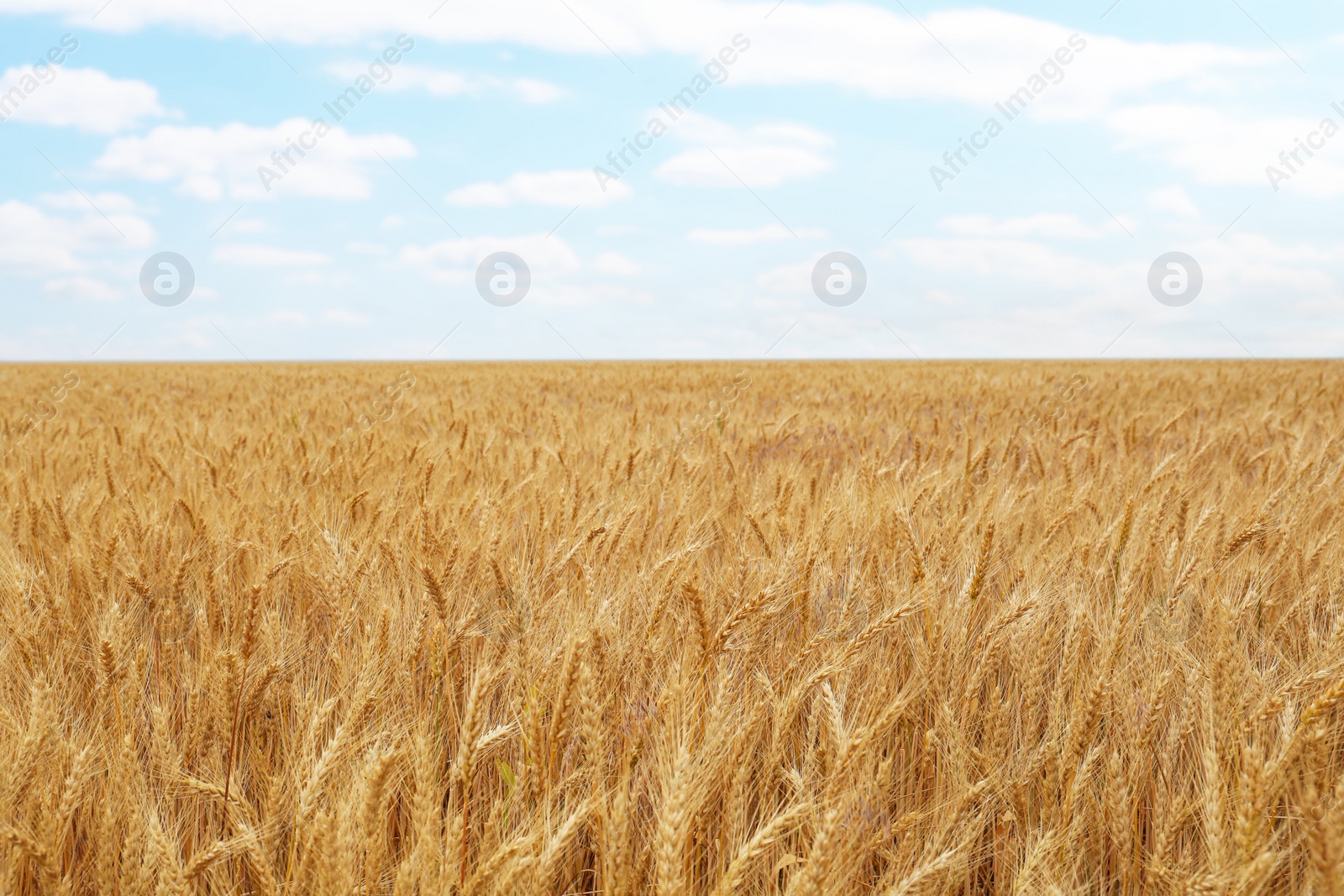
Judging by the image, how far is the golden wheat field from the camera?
3.45 feet

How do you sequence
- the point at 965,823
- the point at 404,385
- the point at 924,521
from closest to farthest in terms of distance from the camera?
the point at 965,823 < the point at 924,521 < the point at 404,385

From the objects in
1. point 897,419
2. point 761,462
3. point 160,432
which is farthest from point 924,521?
point 160,432

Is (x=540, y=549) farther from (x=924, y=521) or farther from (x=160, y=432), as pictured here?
(x=160, y=432)

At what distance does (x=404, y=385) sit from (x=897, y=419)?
6.46m

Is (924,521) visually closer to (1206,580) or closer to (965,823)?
(1206,580)

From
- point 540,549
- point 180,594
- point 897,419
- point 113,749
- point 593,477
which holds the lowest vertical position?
point 113,749

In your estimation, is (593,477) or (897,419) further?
(897,419)

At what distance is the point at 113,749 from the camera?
4.51ft

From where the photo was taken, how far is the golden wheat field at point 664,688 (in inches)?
41.4

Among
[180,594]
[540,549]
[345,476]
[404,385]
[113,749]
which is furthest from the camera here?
[404,385]

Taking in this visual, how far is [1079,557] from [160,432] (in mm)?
4960

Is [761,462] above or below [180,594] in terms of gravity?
above

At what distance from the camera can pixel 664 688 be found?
1378mm

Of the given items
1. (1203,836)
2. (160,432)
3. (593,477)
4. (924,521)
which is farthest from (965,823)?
(160,432)
